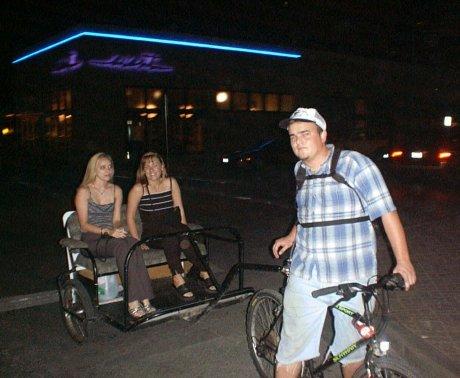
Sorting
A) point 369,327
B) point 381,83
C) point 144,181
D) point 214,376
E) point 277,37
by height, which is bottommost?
point 214,376

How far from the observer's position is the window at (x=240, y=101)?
2757 centimetres

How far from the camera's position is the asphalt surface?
14.3 feet

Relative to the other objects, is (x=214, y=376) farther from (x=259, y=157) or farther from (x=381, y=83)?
(x=381, y=83)

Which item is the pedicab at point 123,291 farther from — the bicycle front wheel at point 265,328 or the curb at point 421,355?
the curb at point 421,355

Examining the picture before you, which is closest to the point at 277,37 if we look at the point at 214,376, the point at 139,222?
the point at 139,222

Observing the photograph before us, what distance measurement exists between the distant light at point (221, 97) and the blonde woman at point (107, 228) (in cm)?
2165

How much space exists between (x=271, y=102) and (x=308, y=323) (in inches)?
1053

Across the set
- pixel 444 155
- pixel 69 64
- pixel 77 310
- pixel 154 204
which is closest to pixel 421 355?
pixel 154 204

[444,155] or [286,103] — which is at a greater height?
[286,103]

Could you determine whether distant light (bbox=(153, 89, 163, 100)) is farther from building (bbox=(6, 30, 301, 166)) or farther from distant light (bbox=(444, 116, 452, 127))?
distant light (bbox=(444, 116, 452, 127))

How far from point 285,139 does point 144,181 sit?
1706cm

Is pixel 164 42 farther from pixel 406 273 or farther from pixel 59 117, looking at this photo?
pixel 406 273

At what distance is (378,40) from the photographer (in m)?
36.3

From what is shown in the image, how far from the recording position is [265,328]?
13.0 feet
